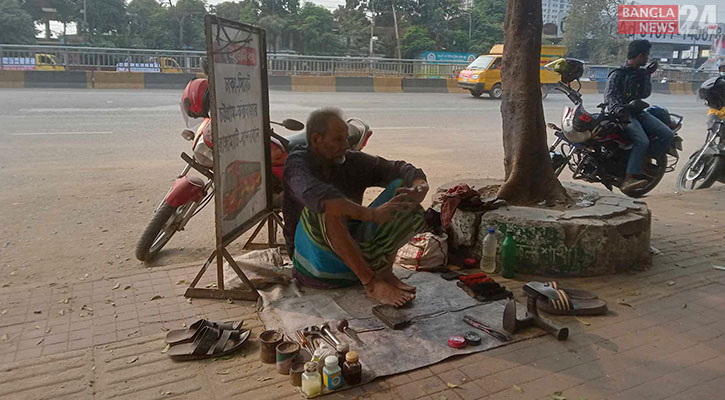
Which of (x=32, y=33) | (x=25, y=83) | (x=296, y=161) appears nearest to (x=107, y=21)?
(x=32, y=33)

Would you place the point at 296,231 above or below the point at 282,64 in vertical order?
below

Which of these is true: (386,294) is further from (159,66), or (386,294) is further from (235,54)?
(159,66)

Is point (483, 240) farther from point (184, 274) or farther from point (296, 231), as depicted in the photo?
point (184, 274)

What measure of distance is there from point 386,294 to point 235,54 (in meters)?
1.85

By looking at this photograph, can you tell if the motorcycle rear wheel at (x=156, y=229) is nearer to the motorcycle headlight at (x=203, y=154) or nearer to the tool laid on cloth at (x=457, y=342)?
the motorcycle headlight at (x=203, y=154)

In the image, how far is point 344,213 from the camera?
314cm

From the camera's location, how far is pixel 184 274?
13.2ft

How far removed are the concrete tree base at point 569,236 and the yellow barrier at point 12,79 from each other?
61.1 ft

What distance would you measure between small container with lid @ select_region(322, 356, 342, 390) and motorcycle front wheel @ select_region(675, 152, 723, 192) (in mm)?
6839

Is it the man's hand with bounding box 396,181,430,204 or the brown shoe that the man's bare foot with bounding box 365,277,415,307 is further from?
the brown shoe

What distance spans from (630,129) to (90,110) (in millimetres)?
11566

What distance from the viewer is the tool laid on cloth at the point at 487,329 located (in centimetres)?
306

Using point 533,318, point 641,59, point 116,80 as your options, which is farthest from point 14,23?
point 533,318

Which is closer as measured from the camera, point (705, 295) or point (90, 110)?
point (705, 295)
